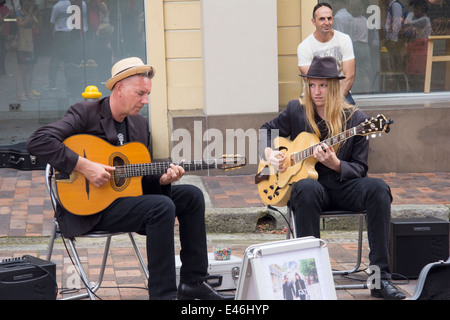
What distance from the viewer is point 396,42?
8383 millimetres

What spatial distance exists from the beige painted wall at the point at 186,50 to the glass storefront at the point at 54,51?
1.30ft

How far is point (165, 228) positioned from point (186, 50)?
410cm

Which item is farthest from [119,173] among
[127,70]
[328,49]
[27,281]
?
[328,49]

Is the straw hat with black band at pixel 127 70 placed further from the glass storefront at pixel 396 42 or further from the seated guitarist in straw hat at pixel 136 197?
the glass storefront at pixel 396 42

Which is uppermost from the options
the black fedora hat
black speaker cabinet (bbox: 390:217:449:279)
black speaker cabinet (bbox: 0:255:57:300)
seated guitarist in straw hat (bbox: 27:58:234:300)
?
the black fedora hat

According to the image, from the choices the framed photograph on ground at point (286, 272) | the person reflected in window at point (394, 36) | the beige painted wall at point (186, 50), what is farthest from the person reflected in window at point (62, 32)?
the framed photograph on ground at point (286, 272)

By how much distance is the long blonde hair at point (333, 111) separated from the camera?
4625 mm

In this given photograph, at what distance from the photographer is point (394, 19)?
8.31 m

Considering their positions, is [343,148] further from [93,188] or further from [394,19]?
[394,19]

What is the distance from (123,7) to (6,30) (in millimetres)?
1316

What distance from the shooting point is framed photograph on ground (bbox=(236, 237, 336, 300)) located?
340cm

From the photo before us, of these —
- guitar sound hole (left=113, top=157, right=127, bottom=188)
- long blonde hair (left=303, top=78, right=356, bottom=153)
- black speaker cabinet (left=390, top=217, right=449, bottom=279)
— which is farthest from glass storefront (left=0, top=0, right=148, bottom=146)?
black speaker cabinet (left=390, top=217, right=449, bottom=279)

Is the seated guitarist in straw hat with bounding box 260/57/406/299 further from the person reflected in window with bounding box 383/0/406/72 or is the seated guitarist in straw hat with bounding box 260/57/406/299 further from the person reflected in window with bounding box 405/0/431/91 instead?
the person reflected in window with bounding box 405/0/431/91

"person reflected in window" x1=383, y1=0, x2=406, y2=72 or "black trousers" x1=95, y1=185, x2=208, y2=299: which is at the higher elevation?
"person reflected in window" x1=383, y1=0, x2=406, y2=72
